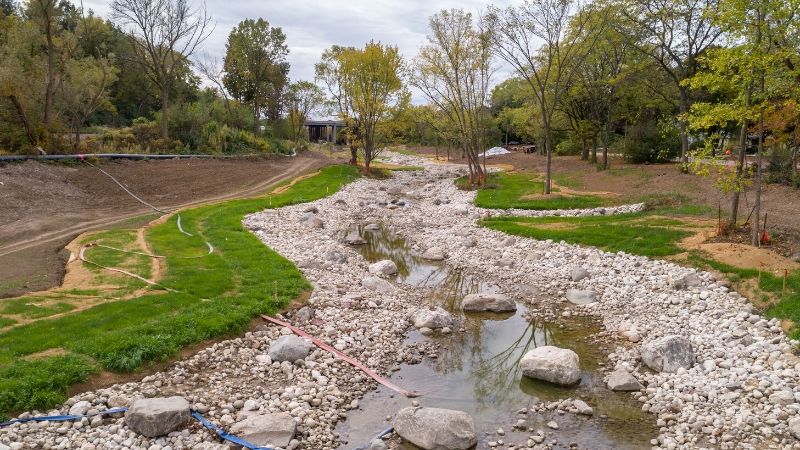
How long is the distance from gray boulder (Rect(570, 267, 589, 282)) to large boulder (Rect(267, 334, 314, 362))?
9462mm

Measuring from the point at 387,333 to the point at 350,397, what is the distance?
9.88ft

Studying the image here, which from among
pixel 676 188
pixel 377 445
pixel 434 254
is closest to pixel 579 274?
pixel 434 254

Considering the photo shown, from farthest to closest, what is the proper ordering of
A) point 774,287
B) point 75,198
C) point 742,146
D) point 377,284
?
point 75,198, point 377,284, point 742,146, point 774,287

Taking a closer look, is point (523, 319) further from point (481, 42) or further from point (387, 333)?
point (481, 42)

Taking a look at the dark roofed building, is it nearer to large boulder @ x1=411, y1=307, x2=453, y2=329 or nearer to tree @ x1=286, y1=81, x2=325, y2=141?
tree @ x1=286, y1=81, x2=325, y2=141

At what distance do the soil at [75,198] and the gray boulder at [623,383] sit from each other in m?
13.5

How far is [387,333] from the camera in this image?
42.6ft

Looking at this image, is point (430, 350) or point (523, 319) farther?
point (523, 319)

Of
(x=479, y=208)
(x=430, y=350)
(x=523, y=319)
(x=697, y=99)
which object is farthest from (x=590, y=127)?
(x=430, y=350)

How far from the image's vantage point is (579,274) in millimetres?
17344

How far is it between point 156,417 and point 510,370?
6.79 m

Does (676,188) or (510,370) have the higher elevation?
(676,188)

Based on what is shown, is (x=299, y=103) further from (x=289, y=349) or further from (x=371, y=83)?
(x=289, y=349)

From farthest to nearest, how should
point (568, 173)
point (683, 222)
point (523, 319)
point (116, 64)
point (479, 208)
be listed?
point (116, 64) → point (568, 173) → point (479, 208) → point (683, 222) → point (523, 319)
